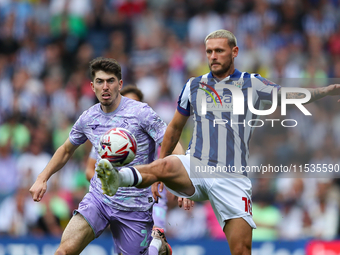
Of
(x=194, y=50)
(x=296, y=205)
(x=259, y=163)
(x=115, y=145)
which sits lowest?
(x=296, y=205)

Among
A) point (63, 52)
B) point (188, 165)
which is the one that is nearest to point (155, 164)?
point (188, 165)

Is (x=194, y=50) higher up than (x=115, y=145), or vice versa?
(x=194, y=50)

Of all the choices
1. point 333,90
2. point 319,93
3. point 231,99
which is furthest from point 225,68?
point 333,90

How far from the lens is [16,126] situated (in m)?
11.7

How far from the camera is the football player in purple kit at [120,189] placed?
5695 mm

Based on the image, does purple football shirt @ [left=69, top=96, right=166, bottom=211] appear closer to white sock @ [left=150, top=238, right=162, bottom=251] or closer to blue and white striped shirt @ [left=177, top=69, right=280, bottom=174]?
blue and white striped shirt @ [left=177, top=69, right=280, bottom=174]

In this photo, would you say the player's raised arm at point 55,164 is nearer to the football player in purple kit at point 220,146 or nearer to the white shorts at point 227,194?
the football player in purple kit at point 220,146

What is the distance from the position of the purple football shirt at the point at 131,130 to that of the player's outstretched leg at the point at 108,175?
1.00m

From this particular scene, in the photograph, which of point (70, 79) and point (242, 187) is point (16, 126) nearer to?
point (70, 79)

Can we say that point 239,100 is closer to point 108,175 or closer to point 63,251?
point 108,175

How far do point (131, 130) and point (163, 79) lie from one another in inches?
255

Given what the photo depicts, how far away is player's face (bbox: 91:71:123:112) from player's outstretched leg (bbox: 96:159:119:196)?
4.16 ft

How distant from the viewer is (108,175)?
15.2ft

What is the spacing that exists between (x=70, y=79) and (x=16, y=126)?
1879mm
